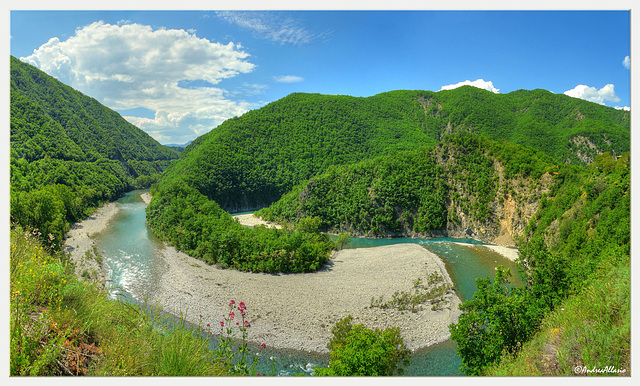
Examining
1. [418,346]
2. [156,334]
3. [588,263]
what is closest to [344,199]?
[418,346]

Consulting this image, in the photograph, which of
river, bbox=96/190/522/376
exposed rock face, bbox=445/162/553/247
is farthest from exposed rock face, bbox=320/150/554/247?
river, bbox=96/190/522/376

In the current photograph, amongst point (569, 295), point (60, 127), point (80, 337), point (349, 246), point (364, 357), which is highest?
point (60, 127)

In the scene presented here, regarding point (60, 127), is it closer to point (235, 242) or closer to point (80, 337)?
point (235, 242)

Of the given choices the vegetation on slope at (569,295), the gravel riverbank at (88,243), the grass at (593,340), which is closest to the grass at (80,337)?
the grass at (593,340)

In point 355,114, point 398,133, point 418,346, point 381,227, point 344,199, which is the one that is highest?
point 355,114

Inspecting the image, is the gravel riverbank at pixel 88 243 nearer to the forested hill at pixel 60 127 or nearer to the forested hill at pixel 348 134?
the forested hill at pixel 60 127

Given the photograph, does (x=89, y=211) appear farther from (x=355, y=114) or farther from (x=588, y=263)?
(x=355, y=114)

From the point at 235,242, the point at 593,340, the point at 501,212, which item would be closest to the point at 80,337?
the point at 593,340
